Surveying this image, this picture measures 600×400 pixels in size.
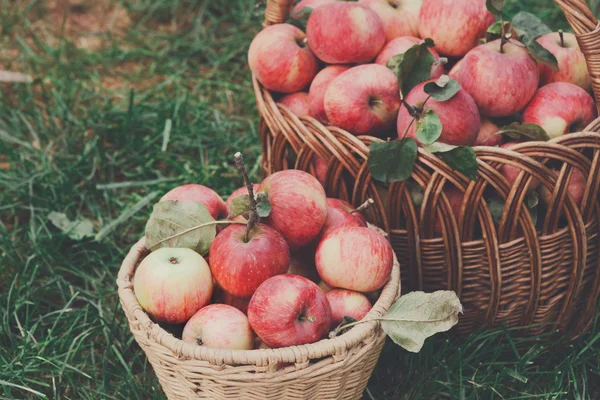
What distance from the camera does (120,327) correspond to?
2.17m

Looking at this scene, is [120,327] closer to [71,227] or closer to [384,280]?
[71,227]

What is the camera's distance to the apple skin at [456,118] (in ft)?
6.09

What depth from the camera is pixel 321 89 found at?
2.12 metres

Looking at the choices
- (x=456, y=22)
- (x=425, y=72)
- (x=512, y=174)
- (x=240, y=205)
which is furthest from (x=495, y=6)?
(x=240, y=205)

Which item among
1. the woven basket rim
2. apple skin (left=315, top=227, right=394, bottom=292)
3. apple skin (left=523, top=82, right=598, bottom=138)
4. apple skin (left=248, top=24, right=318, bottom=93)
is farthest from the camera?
apple skin (left=248, top=24, right=318, bottom=93)

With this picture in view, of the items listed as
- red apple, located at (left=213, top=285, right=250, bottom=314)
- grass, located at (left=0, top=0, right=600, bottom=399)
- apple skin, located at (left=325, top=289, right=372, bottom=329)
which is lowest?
grass, located at (left=0, top=0, right=600, bottom=399)

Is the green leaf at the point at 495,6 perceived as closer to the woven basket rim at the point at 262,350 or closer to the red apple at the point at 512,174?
the red apple at the point at 512,174

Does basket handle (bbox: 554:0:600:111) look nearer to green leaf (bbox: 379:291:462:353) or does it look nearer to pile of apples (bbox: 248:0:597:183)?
pile of apples (bbox: 248:0:597:183)

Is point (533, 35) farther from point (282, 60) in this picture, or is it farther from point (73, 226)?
point (73, 226)

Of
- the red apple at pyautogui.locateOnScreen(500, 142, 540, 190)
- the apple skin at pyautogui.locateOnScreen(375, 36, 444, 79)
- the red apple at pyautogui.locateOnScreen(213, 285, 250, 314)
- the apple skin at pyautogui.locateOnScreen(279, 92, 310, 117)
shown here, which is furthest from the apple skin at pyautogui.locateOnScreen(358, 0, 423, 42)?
the red apple at pyautogui.locateOnScreen(213, 285, 250, 314)

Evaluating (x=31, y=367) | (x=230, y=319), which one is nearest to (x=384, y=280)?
(x=230, y=319)

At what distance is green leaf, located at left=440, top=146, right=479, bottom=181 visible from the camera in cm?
172

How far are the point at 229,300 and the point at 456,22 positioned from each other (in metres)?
1.08

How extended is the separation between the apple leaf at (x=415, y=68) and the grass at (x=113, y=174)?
2.43 feet
